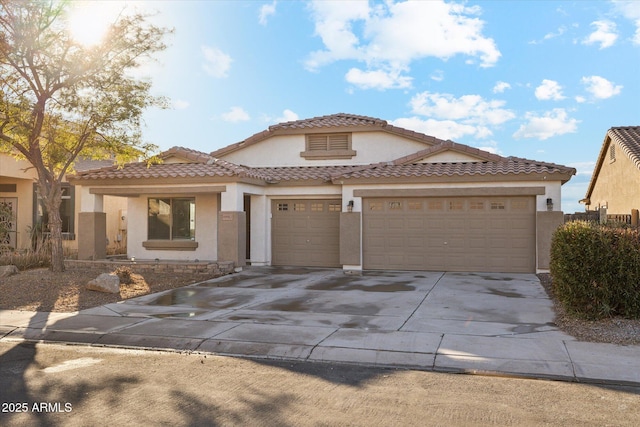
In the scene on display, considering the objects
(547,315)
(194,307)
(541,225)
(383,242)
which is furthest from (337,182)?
(547,315)

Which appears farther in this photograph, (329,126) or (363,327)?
(329,126)

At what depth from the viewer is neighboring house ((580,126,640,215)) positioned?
73.8 ft

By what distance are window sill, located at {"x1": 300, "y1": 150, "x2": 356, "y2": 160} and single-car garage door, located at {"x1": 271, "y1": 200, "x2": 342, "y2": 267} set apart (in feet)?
7.80

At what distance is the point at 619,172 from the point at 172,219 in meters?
19.8

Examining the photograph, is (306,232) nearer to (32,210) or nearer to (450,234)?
(450,234)

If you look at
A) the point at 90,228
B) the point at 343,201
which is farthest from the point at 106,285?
the point at 343,201

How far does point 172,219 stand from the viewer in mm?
19469

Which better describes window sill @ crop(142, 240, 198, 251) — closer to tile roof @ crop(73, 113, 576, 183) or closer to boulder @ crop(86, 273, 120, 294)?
tile roof @ crop(73, 113, 576, 183)

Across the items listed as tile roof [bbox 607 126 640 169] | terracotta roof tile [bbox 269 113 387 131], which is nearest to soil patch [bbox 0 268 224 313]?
terracotta roof tile [bbox 269 113 387 131]

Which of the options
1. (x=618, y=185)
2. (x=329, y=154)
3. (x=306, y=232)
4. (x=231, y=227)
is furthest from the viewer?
(x=618, y=185)

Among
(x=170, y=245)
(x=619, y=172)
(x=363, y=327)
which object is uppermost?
(x=619, y=172)

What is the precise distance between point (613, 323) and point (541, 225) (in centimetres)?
752

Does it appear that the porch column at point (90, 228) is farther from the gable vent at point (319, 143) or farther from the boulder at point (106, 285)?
the gable vent at point (319, 143)

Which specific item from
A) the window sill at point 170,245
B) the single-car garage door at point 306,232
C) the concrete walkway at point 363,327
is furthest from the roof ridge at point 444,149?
the window sill at point 170,245
